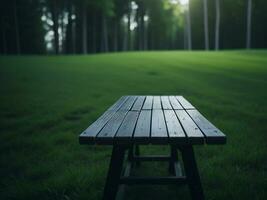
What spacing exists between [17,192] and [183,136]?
2.03m

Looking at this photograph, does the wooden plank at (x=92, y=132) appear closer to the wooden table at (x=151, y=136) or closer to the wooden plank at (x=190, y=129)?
the wooden table at (x=151, y=136)

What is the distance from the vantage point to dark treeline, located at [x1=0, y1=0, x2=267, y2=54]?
112ft

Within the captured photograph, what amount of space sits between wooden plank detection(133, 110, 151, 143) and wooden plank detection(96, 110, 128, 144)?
16 centimetres

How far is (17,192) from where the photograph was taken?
9.75ft

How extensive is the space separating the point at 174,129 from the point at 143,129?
0.24 meters

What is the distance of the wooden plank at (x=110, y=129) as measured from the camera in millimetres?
1950

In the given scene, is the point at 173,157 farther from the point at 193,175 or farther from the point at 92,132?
the point at 92,132

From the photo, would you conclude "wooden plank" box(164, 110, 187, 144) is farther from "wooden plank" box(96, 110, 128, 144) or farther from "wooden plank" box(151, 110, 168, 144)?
"wooden plank" box(96, 110, 128, 144)

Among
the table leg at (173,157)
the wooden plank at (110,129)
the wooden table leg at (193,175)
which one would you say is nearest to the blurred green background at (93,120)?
the table leg at (173,157)

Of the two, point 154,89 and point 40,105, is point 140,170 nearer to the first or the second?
point 40,105

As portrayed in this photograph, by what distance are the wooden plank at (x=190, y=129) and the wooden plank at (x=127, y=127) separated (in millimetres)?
406

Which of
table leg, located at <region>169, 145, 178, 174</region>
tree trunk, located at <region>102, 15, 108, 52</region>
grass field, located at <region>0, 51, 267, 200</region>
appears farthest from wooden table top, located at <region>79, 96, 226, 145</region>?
tree trunk, located at <region>102, 15, 108, 52</region>

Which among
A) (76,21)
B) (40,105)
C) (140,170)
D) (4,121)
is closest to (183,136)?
(140,170)

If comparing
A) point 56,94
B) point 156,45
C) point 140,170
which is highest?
point 156,45
